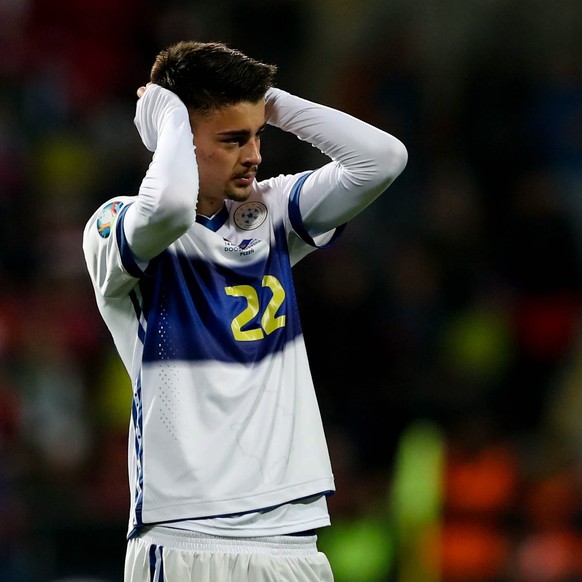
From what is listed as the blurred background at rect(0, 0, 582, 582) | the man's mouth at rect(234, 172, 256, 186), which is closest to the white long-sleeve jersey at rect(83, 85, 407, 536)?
the man's mouth at rect(234, 172, 256, 186)

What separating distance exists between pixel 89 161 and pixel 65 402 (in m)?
1.99

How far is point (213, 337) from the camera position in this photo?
10.2 ft

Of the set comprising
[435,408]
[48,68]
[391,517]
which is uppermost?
[48,68]

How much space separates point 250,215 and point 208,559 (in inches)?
33.7

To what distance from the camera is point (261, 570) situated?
3078mm

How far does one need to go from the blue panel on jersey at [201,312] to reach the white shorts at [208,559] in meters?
0.42

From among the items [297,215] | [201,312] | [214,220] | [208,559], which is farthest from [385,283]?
[208,559]

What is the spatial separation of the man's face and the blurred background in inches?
125

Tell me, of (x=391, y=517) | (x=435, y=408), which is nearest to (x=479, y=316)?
(x=435, y=408)

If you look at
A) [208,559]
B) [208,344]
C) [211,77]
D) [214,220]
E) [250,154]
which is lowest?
[208,559]

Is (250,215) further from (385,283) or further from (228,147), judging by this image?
(385,283)

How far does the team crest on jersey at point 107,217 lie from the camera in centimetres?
313

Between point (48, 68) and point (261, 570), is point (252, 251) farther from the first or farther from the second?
point (48, 68)

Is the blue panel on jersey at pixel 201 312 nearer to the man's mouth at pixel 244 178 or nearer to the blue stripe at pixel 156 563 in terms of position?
the man's mouth at pixel 244 178
